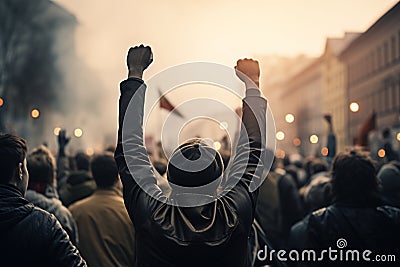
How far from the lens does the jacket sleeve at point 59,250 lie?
10.8ft

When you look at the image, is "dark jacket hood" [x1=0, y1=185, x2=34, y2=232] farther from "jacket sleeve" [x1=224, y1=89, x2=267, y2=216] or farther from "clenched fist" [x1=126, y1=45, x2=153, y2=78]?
"jacket sleeve" [x1=224, y1=89, x2=267, y2=216]

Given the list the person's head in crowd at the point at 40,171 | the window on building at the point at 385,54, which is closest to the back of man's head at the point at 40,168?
the person's head in crowd at the point at 40,171

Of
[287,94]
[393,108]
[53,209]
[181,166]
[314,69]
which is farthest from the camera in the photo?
[287,94]

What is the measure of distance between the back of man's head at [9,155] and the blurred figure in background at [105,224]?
1726 mm

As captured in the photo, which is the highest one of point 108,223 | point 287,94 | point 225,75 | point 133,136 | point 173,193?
point 287,94

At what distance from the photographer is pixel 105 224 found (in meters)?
5.19

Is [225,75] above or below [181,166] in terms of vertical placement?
above

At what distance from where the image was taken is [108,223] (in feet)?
17.0

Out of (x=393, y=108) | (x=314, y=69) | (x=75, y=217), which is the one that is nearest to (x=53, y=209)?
(x=75, y=217)

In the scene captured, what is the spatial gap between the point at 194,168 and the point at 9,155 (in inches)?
37.4

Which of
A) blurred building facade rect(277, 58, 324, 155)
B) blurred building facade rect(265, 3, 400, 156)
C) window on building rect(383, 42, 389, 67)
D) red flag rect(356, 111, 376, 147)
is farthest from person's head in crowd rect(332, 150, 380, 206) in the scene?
blurred building facade rect(277, 58, 324, 155)

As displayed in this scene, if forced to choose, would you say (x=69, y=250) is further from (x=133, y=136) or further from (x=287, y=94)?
(x=287, y=94)

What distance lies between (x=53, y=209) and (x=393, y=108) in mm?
37798

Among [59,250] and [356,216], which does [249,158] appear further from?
[356,216]
